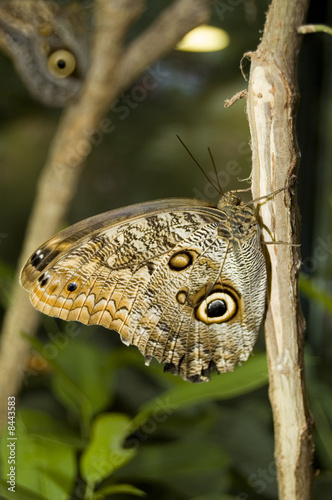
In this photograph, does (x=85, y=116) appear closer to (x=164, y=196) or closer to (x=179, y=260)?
(x=164, y=196)

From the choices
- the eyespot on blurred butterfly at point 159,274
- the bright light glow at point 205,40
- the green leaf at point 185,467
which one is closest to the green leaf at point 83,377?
the green leaf at point 185,467

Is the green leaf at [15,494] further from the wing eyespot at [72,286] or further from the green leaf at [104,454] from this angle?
the wing eyespot at [72,286]

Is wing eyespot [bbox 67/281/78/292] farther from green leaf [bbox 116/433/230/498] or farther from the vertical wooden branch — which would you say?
green leaf [bbox 116/433/230/498]

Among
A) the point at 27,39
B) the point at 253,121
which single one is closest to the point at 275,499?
the point at 253,121

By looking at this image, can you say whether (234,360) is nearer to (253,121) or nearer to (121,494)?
(253,121)

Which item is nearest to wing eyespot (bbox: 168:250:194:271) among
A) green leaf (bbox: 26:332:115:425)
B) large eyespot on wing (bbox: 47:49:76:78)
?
green leaf (bbox: 26:332:115:425)

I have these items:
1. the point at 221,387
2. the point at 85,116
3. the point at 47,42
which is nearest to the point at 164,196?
the point at 85,116
